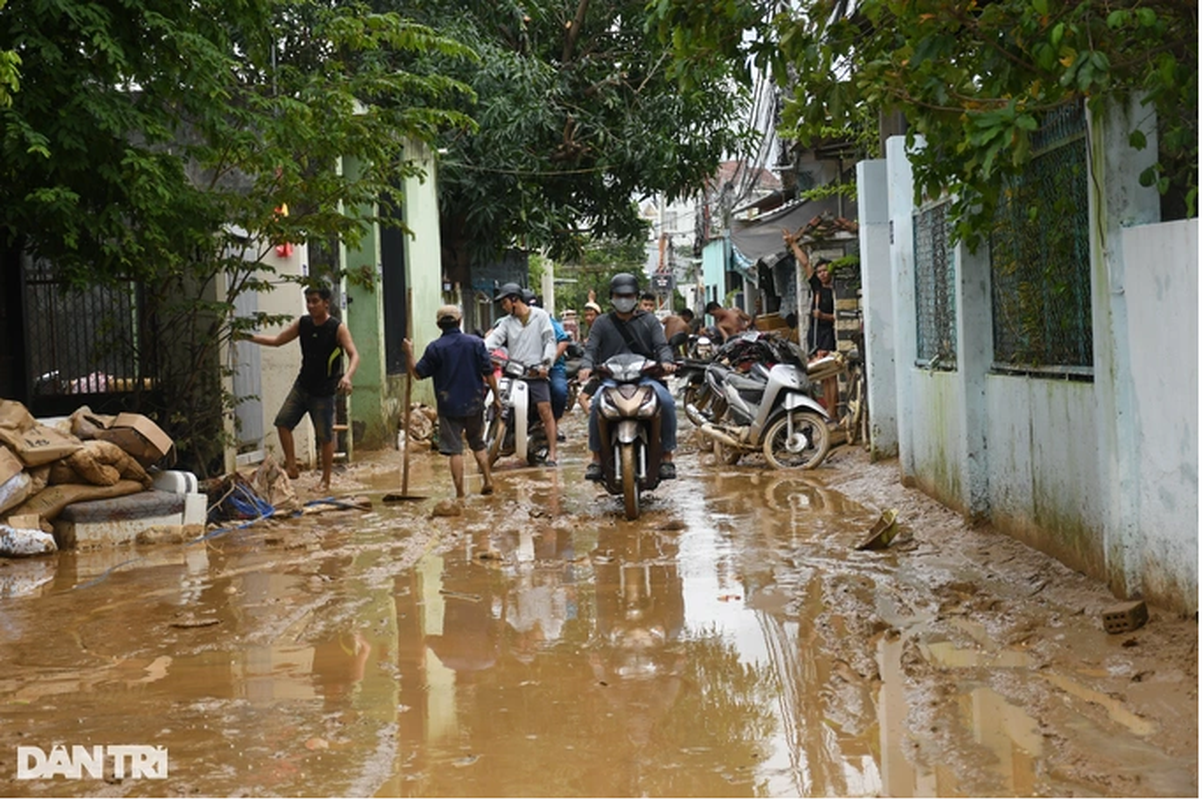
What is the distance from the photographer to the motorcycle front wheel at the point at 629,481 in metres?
10.1

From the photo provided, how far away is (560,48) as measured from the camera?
24.6m

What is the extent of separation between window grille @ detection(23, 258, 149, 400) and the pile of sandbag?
1.58m

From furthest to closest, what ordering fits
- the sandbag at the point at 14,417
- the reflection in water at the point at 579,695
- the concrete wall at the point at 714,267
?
the concrete wall at the point at 714,267 → the sandbag at the point at 14,417 → the reflection in water at the point at 579,695

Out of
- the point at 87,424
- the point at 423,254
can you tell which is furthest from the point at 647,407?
the point at 423,254

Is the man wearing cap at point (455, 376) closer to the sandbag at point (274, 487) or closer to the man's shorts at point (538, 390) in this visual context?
the sandbag at point (274, 487)

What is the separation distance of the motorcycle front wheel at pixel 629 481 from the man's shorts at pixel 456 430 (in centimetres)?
217

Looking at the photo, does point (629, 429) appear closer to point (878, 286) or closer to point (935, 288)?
point (935, 288)

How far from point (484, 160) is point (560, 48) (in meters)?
2.69

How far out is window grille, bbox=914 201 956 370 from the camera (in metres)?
9.83

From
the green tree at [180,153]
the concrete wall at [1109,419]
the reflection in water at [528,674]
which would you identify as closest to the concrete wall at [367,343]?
the green tree at [180,153]

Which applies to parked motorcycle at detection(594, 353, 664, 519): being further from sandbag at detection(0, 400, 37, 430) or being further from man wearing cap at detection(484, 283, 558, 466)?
sandbag at detection(0, 400, 37, 430)

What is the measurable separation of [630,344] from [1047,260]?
3845mm

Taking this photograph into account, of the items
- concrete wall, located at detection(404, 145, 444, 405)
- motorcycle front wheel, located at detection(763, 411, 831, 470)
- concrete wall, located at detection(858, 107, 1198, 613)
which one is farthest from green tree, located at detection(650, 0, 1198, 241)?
concrete wall, located at detection(404, 145, 444, 405)

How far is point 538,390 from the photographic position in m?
14.5
